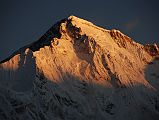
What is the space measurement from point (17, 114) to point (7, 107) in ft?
7.07

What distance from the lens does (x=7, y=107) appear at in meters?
199

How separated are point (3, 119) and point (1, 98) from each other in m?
4.85

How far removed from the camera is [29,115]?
19900cm

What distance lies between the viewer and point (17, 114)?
198 metres

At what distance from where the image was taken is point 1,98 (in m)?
200

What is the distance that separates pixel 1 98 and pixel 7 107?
6.57 feet

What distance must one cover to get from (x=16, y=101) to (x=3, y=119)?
5144mm

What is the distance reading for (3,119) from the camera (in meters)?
196

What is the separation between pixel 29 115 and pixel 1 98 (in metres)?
5.65

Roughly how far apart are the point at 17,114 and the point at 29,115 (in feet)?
7.09

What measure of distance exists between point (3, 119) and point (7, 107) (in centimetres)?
329
